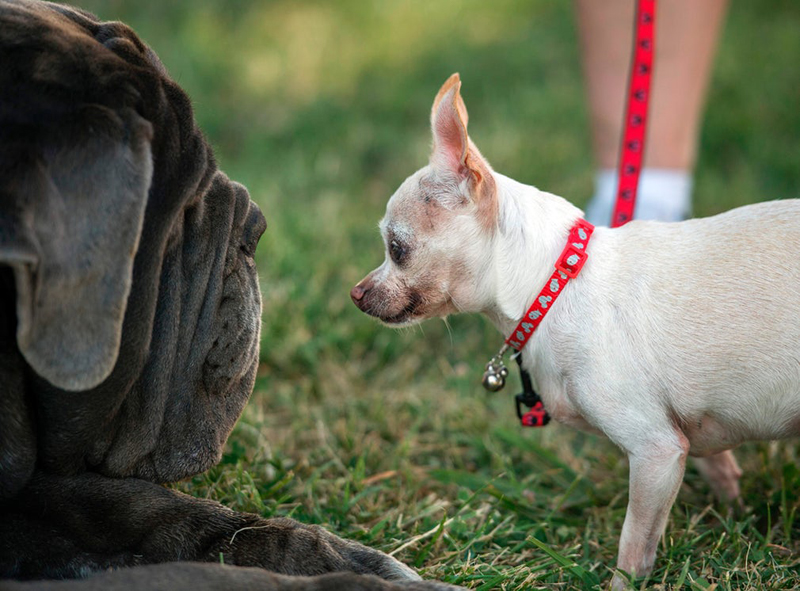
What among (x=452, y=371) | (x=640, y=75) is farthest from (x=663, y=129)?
(x=452, y=371)

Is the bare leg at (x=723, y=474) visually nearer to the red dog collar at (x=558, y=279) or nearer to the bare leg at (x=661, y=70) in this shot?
the red dog collar at (x=558, y=279)

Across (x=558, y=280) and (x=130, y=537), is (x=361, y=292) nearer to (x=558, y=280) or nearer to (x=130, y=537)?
(x=558, y=280)

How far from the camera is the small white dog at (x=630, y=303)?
2.34 meters

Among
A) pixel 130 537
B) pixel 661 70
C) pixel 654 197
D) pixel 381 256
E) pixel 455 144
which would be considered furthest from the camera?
pixel 381 256

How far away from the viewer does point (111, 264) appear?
1.96 m

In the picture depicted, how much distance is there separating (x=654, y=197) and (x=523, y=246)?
163cm

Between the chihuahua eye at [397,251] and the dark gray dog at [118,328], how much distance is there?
1.29ft

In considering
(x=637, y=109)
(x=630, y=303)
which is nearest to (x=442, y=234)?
(x=630, y=303)

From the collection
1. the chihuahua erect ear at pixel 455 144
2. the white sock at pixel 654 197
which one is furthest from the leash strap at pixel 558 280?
the white sock at pixel 654 197

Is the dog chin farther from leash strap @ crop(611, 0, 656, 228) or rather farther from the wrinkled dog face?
leash strap @ crop(611, 0, 656, 228)

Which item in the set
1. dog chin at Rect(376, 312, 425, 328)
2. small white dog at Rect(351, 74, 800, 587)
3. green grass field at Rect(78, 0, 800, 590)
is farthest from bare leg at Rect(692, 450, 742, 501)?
dog chin at Rect(376, 312, 425, 328)

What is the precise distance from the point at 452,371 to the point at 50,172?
7.13 ft

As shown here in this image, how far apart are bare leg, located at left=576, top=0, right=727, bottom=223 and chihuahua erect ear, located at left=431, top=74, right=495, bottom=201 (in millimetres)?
1588

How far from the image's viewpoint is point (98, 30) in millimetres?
2381
